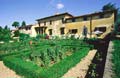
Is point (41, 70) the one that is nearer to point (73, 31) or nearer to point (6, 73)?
point (6, 73)

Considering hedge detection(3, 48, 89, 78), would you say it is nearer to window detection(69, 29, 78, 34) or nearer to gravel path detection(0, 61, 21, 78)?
gravel path detection(0, 61, 21, 78)

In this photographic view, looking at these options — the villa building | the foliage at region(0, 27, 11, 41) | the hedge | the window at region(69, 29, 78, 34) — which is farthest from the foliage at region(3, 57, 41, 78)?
the window at region(69, 29, 78, 34)

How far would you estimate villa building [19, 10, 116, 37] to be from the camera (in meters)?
24.1

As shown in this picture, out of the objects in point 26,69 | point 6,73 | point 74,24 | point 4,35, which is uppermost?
point 74,24

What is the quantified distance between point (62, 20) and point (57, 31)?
3155 millimetres

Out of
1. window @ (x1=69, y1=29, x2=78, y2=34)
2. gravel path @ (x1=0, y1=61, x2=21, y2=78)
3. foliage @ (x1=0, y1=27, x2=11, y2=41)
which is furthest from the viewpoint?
window @ (x1=69, y1=29, x2=78, y2=34)

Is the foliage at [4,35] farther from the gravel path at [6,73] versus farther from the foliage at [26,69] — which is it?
the foliage at [26,69]

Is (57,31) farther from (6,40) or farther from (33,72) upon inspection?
(33,72)

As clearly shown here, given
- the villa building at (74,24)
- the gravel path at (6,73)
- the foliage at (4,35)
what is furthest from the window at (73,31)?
the gravel path at (6,73)

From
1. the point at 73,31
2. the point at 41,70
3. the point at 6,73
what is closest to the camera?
the point at 41,70

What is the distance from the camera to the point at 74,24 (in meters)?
29.8

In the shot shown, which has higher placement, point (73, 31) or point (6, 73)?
point (73, 31)

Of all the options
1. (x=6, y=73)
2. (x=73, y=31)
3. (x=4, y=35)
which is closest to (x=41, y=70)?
(x=6, y=73)

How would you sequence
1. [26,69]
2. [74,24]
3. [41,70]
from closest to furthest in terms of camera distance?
[41,70] → [26,69] → [74,24]
